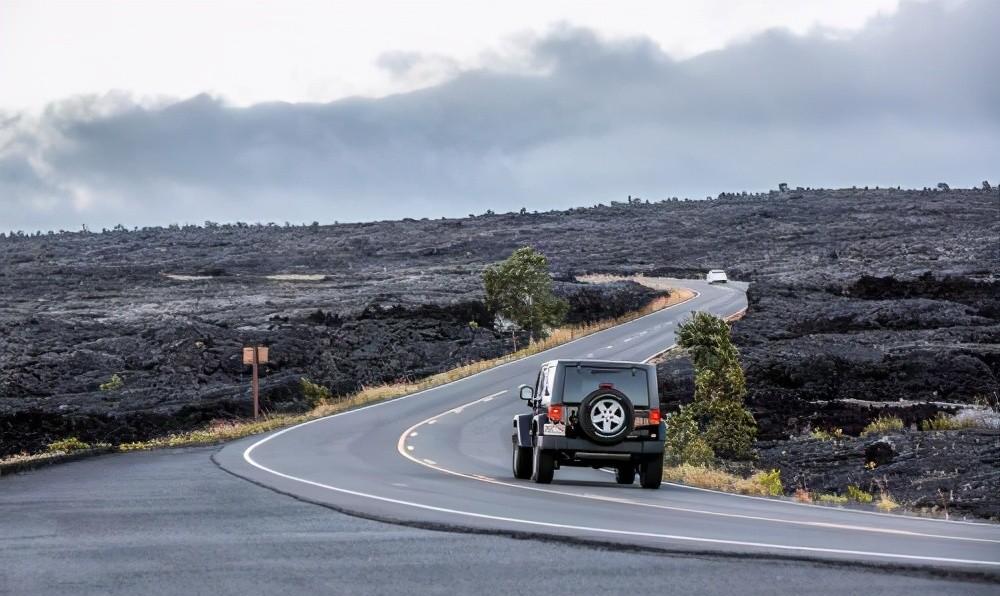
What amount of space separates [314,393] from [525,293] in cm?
1926

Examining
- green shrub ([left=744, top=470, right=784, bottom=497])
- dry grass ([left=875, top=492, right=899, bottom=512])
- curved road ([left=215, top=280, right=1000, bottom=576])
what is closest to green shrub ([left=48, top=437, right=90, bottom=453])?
curved road ([left=215, top=280, right=1000, bottom=576])

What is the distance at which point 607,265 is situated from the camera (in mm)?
112562

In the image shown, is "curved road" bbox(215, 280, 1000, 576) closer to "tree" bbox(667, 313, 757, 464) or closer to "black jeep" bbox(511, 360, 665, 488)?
"black jeep" bbox(511, 360, 665, 488)

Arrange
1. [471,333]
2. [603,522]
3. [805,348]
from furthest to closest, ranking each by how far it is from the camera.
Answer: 1. [471,333]
2. [805,348]
3. [603,522]

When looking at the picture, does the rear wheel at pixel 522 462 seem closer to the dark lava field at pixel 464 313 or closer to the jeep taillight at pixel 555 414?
the jeep taillight at pixel 555 414

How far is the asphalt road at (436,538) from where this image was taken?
32.7ft

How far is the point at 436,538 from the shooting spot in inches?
500

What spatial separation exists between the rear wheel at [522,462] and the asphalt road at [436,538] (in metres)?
0.56

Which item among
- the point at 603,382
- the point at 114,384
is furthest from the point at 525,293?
the point at 603,382

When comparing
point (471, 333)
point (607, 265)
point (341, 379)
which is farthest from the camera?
point (607, 265)

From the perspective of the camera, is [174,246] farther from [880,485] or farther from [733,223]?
[880,485]

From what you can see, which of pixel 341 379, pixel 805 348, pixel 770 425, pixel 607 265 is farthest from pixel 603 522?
pixel 607 265

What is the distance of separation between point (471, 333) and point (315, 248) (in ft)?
250

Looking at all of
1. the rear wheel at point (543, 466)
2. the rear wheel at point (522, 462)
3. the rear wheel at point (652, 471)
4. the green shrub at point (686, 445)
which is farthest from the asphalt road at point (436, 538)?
the green shrub at point (686, 445)
